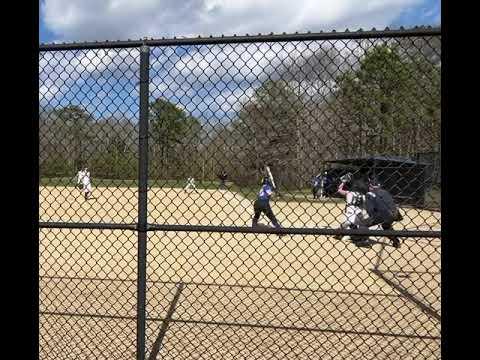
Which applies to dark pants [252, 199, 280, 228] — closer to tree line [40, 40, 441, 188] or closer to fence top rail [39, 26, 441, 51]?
tree line [40, 40, 441, 188]

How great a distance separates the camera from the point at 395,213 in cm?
944

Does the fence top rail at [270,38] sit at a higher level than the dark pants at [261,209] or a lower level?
higher

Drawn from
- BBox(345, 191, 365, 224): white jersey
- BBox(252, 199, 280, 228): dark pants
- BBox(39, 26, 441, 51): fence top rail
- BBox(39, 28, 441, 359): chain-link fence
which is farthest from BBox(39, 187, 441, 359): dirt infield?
BBox(252, 199, 280, 228): dark pants

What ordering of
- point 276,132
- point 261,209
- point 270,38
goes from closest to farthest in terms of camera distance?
point 270,38
point 276,132
point 261,209

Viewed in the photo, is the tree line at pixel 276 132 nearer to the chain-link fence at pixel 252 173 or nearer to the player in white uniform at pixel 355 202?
the chain-link fence at pixel 252 173

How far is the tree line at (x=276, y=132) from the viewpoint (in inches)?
138

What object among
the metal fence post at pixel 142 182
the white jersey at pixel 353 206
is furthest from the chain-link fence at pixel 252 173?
the white jersey at pixel 353 206

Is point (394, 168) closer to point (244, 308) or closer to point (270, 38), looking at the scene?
point (244, 308)

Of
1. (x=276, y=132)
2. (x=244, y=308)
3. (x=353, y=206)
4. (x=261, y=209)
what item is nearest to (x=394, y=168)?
(x=276, y=132)

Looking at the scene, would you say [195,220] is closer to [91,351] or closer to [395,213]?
[395,213]

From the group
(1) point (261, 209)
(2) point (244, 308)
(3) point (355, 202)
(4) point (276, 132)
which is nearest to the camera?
(4) point (276, 132)

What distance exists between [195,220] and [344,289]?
9.43 meters

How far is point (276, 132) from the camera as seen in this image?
3646mm

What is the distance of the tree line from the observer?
3.50 meters
